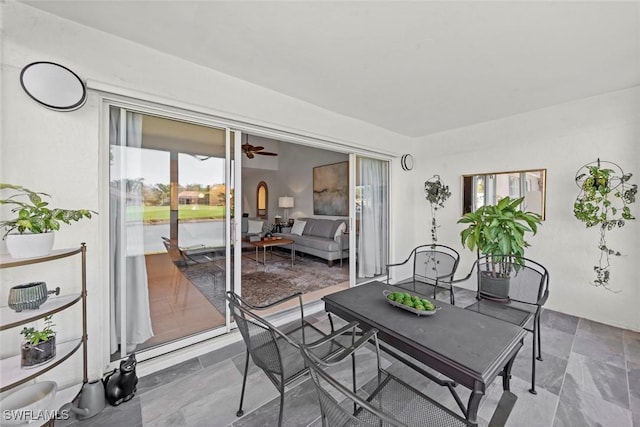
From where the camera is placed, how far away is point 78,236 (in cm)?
167

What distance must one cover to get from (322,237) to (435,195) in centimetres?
266

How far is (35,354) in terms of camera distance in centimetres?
133

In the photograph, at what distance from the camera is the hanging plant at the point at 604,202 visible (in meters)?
2.57

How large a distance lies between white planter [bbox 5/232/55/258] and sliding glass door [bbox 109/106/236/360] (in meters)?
0.55

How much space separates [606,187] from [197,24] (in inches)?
161

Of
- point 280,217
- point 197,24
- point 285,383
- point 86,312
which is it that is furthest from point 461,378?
point 280,217

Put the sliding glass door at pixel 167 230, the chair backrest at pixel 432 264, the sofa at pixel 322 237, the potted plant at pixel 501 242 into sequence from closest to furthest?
1. the sliding glass door at pixel 167 230
2. the potted plant at pixel 501 242
3. the chair backrest at pixel 432 264
4. the sofa at pixel 322 237

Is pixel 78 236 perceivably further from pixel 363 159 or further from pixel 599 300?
pixel 599 300

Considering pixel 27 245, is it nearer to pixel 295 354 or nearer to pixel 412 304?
pixel 295 354

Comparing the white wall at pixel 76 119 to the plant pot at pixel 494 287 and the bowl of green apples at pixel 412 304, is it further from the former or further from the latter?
the plant pot at pixel 494 287

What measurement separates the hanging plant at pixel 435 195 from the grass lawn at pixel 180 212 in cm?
328

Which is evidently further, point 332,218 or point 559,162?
point 332,218

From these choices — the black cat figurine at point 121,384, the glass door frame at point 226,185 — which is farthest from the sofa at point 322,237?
→ the black cat figurine at point 121,384

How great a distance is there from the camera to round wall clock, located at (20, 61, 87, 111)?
1.50m
